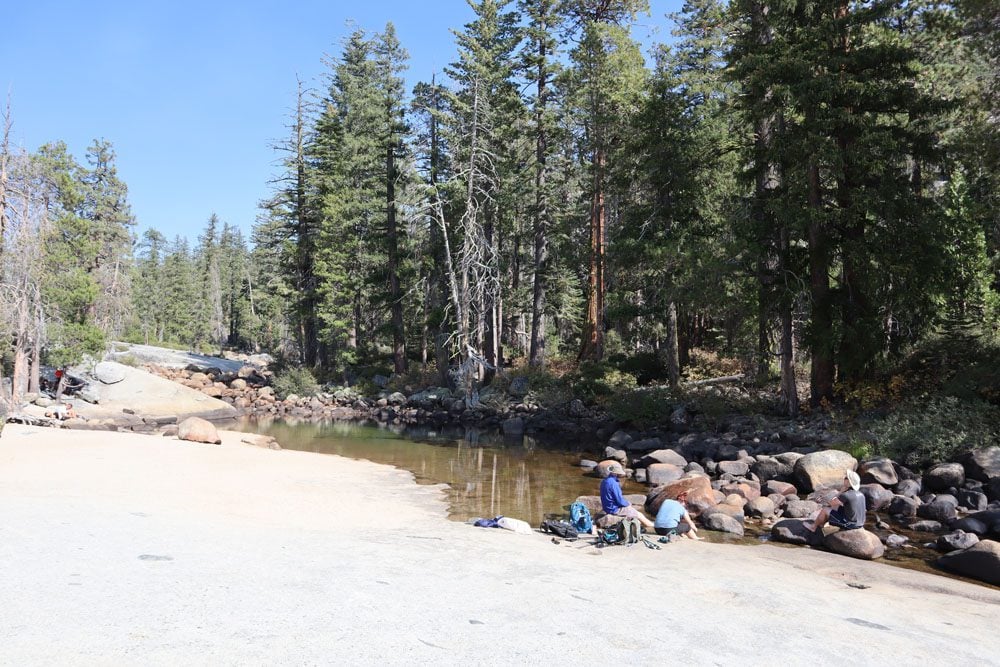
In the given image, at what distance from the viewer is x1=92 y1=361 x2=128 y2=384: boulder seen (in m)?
27.6

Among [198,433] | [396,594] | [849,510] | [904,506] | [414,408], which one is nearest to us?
[396,594]

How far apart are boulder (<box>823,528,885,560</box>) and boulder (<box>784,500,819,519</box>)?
1681mm

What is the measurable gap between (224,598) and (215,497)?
5675 mm

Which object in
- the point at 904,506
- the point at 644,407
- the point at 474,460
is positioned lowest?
the point at 474,460

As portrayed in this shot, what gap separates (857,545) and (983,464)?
497 centimetres

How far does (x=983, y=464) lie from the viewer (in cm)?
1167

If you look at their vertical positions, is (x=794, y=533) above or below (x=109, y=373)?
below

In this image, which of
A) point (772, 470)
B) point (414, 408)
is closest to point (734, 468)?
point (772, 470)

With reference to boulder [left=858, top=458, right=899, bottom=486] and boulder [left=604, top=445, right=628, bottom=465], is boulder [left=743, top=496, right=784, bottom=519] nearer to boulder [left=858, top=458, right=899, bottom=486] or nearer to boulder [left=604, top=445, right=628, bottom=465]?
boulder [left=858, top=458, right=899, bottom=486]

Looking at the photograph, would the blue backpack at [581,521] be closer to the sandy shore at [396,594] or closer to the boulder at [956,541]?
the sandy shore at [396,594]

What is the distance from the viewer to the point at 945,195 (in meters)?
19.5

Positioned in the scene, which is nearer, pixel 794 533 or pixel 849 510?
pixel 849 510

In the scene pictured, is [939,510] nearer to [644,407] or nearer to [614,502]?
[614,502]

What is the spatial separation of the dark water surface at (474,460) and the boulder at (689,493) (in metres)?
1.69
